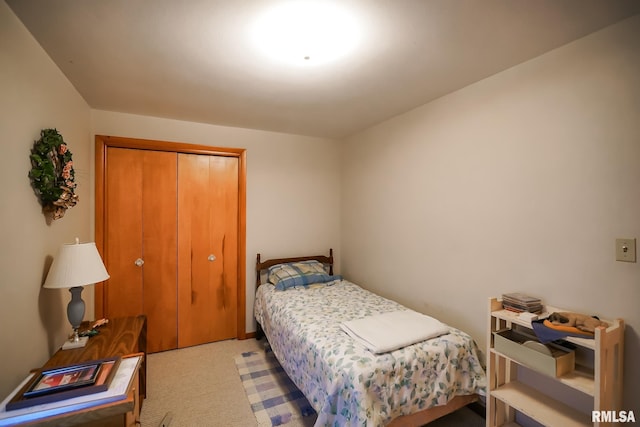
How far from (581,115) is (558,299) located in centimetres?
105

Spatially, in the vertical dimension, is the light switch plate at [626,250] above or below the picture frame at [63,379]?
above

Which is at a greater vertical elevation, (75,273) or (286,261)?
(75,273)

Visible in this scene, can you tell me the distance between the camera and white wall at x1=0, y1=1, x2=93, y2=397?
4.29 feet

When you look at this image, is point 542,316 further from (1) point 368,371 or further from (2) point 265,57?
(2) point 265,57

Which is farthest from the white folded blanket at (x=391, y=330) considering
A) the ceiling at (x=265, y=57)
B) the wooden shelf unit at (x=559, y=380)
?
the ceiling at (x=265, y=57)

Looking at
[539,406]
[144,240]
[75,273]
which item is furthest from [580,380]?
[144,240]

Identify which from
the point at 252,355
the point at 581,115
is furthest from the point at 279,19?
the point at 252,355

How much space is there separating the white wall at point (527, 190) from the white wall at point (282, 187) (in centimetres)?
102

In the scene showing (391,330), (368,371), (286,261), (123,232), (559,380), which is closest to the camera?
(559,380)

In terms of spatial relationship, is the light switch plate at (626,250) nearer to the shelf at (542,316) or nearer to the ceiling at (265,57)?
the shelf at (542,316)

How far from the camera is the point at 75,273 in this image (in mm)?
1640

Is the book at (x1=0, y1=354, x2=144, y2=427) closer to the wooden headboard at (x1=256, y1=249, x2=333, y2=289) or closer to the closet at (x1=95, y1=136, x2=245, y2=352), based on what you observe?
the closet at (x1=95, y1=136, x2=245, y2=352)

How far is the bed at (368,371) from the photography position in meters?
1.53
